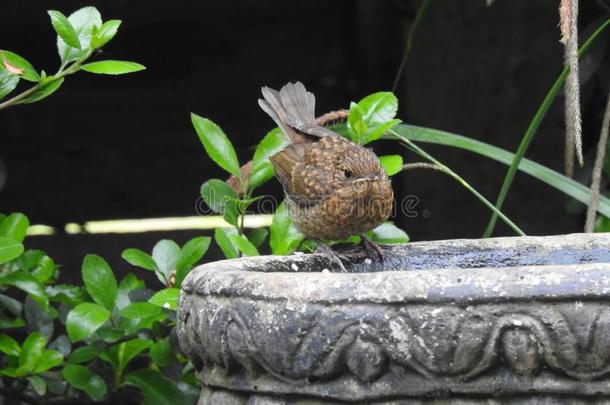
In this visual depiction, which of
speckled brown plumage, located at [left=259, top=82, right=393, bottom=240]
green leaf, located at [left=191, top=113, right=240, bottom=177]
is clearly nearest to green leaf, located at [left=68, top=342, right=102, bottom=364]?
green leaf, located at [left=191, top=113, right=240, bottom=177]

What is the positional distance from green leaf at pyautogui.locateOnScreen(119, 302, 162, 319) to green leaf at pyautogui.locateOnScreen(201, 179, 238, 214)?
0.35m

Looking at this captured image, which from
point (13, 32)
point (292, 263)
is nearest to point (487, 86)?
point (13, 32)

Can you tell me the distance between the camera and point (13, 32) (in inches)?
175

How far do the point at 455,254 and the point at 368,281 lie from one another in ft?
2.48

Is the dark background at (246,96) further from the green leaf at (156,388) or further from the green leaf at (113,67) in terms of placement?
the green leaf at (113,67)

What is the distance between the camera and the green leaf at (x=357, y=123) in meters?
2.85

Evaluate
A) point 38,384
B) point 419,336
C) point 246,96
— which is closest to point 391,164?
point 38,384

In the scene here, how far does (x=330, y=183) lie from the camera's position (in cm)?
309

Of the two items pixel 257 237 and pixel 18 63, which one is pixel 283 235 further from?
pixel 18 63

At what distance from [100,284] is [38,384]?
0.30 m

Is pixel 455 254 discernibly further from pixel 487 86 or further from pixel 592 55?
pixel 487 86

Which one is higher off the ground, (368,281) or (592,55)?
(592,55)

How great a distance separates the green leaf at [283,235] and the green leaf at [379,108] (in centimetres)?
37

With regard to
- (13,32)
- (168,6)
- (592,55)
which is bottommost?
(13,32)
